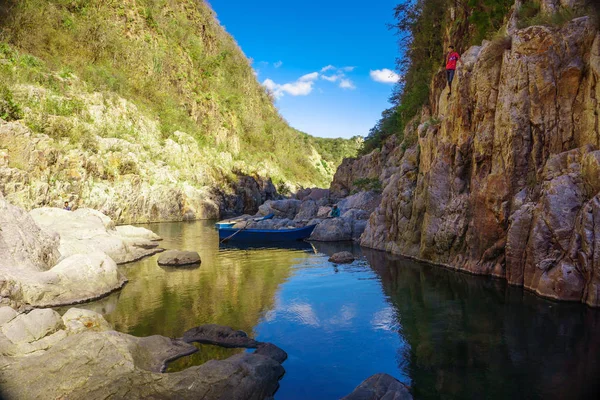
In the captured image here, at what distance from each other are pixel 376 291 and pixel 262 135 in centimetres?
5417

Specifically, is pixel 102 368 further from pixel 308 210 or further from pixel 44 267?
pixel 308 210

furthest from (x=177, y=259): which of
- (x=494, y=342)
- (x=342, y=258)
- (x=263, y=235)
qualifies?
(x=494, y=342)

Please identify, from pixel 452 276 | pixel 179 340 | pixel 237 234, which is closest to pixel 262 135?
pixel 237 234

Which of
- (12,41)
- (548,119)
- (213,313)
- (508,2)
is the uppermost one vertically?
(12,41)

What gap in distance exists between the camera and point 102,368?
256 inches

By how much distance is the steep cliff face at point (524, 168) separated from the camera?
11172 millimetres

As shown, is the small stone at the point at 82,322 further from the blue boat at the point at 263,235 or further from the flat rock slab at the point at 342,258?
the blue boat at the point at 263,235

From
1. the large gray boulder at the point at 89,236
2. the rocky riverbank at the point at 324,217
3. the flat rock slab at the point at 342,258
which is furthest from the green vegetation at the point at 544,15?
the large gray boulder at the point at 89,236

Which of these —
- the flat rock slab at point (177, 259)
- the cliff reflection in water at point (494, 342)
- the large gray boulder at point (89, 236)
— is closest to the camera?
the cliff reflection in water at point (494, 342)

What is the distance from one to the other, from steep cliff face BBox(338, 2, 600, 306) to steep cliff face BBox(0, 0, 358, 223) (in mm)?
25429

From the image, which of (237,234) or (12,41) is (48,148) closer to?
(12,41)

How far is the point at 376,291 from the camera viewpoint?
13.9 meters

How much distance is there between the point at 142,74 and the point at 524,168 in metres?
43.3

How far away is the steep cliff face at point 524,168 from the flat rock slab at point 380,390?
6.66 m
